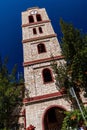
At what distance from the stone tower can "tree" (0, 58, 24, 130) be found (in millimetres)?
931

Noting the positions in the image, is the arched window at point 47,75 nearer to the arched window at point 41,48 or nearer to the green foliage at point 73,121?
the arched window at point 41,48

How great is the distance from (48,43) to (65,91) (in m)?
8.05

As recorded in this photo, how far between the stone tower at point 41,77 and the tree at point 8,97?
931mm

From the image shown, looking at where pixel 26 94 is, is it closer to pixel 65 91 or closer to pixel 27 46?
pixel 65 91

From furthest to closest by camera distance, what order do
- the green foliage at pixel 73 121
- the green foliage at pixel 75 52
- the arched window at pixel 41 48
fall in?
the arched window at pixel 41 48
the green foliage at pixel 75 52
the green foliage at pixel 73 121

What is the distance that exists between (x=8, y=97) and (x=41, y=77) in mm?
4601

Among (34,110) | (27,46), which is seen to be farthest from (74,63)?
(27,46)

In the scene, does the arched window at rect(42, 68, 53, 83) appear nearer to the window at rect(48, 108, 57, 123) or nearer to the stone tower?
the stone tower

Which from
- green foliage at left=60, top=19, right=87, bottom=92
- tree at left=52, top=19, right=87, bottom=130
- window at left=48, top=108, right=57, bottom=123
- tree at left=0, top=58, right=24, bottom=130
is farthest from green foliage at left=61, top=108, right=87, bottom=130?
window at left=48, top=108, right=57, bottom=123

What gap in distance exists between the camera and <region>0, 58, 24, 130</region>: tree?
19.4 m

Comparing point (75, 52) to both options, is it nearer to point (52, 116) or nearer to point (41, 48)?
point (41, 48)

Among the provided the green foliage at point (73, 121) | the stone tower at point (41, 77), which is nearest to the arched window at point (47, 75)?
the stone tower at point (41, 77)

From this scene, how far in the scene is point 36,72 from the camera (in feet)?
77.2

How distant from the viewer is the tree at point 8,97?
19422 millimetres
